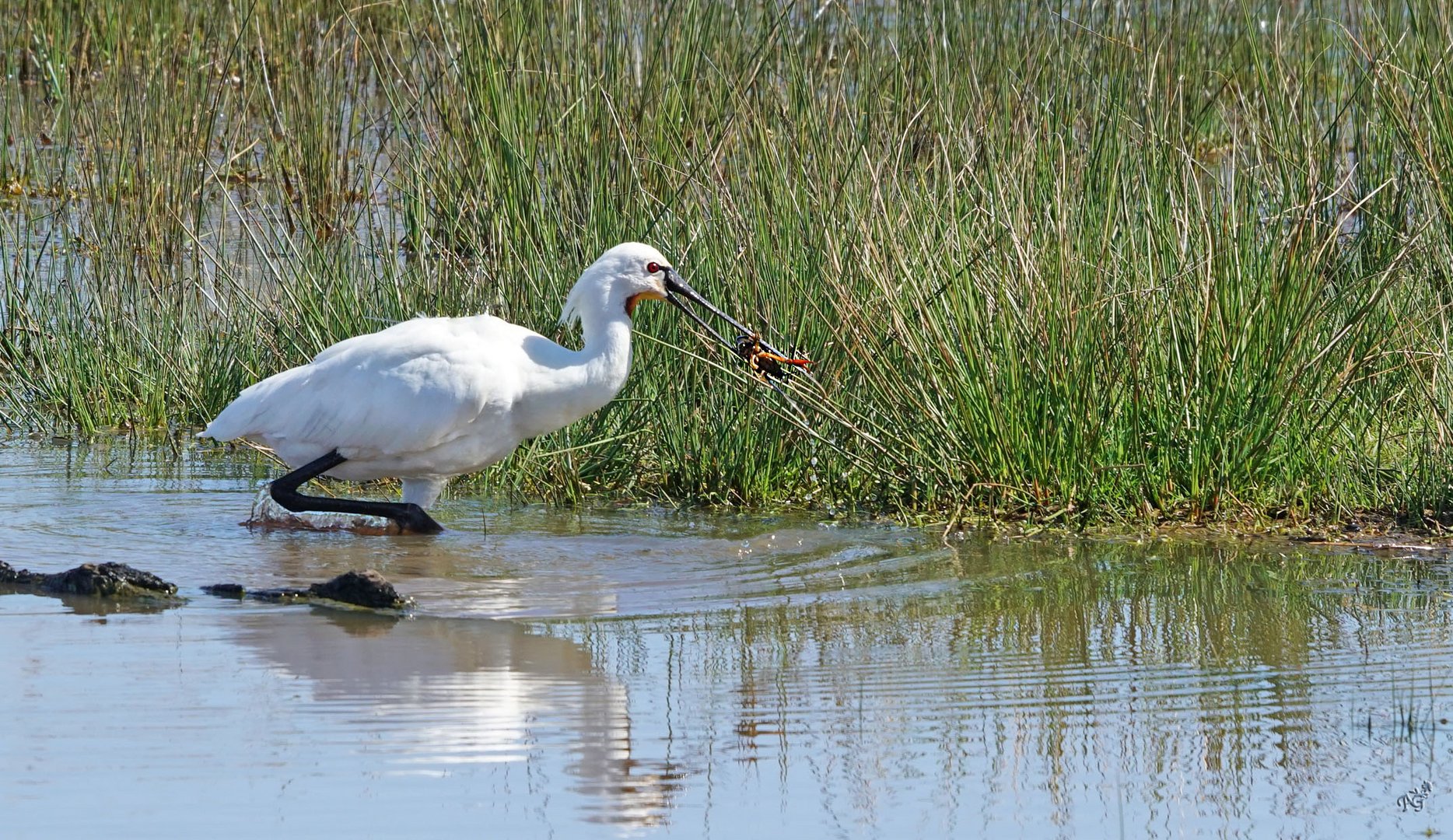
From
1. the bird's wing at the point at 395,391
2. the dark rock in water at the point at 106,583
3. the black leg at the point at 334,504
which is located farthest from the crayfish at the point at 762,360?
the dark rock in water at the point at 106,583

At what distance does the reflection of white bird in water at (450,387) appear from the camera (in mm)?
6996

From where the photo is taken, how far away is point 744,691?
4848 millimetres

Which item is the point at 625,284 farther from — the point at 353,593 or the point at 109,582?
the point at 109,582

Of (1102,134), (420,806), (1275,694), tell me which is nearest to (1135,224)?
(1102,134)

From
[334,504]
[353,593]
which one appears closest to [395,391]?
[334,504]

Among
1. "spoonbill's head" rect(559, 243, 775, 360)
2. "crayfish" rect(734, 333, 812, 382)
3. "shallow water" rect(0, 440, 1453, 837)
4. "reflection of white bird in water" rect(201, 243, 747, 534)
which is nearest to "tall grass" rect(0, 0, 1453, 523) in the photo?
"crayfish" rect(734, 333, 812, 382)

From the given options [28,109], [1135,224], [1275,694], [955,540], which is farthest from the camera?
[28,109]

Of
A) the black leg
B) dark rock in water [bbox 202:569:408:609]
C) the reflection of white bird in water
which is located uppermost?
the reflection of white bird in water

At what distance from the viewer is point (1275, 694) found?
15.6 ft

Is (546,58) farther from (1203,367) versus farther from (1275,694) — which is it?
(1275,694)

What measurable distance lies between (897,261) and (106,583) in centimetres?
274

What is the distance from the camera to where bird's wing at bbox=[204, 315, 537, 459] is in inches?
274

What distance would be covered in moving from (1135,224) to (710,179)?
61.0 inches

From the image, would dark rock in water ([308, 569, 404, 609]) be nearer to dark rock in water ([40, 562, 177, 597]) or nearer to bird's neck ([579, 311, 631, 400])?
dark rock in water ([40, 562, 177, 597])
